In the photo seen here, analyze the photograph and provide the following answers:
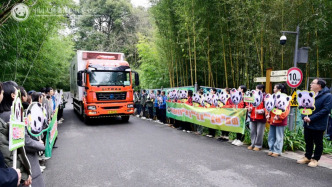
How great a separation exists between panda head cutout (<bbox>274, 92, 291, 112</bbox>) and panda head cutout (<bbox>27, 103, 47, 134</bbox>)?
4.77m

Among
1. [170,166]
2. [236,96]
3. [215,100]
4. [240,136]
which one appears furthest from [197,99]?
[170,166]

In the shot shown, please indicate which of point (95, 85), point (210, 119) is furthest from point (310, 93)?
point (95, 85)

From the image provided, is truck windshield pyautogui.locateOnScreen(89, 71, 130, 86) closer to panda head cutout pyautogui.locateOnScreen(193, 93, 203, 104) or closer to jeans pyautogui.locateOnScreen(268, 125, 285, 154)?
→ panda head cutout pyautogui.locateOnScreen(193, 93, 203, 104)

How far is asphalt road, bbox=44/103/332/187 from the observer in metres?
3.79

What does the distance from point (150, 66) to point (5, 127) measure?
16.9m

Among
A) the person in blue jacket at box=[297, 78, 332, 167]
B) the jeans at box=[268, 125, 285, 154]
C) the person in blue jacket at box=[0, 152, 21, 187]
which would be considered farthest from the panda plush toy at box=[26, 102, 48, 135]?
the jeans at box=[268, 125, 285, 154]

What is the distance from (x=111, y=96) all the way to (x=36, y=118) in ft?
23.1

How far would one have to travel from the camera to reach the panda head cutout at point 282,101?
512 cm

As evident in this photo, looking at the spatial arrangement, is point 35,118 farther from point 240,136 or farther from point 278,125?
point 240,136

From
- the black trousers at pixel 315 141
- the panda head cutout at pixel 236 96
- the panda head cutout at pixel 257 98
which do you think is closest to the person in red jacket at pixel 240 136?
the panda head cutout at pixel 236 96

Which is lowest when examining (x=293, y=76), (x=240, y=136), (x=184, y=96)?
(x=240, y=136)

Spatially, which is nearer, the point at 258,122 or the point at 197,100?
the point at 258,122

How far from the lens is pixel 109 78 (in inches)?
392

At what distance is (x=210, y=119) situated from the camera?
23.6 feet
